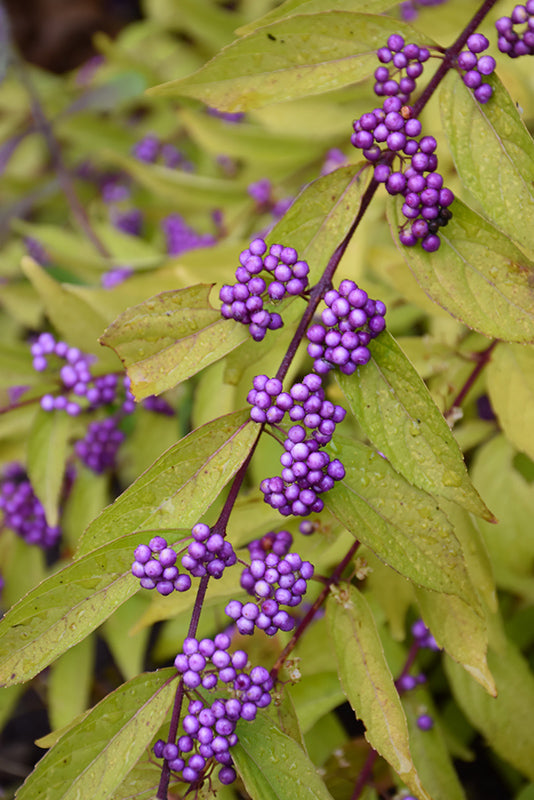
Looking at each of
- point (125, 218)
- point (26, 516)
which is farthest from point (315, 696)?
point (125, 218)

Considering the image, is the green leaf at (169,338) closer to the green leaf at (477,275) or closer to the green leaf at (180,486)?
the green leaf at (180,486)

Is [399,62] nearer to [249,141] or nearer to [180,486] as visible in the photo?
[180,486]

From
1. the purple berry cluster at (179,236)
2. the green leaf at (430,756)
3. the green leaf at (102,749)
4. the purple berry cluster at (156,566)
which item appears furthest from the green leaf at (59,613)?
the purple berry cluster at (179,236)

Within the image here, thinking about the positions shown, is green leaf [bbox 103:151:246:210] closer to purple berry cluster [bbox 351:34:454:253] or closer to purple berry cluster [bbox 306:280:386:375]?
purple berry cluster [bbox 351:34:454:253]

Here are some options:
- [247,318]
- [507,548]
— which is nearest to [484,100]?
[247,318]

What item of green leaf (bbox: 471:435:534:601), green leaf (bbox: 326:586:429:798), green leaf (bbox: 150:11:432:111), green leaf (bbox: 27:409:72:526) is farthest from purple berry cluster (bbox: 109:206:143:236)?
green leaf (bbox: 326:586:429:798)

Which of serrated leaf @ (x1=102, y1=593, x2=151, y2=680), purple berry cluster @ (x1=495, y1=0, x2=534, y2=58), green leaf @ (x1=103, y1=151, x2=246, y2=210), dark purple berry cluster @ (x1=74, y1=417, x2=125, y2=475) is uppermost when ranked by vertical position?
purple berry cluster @ (x1=495, y1=0, x2=534, y2=58)

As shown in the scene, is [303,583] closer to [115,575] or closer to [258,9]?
[115,575]
